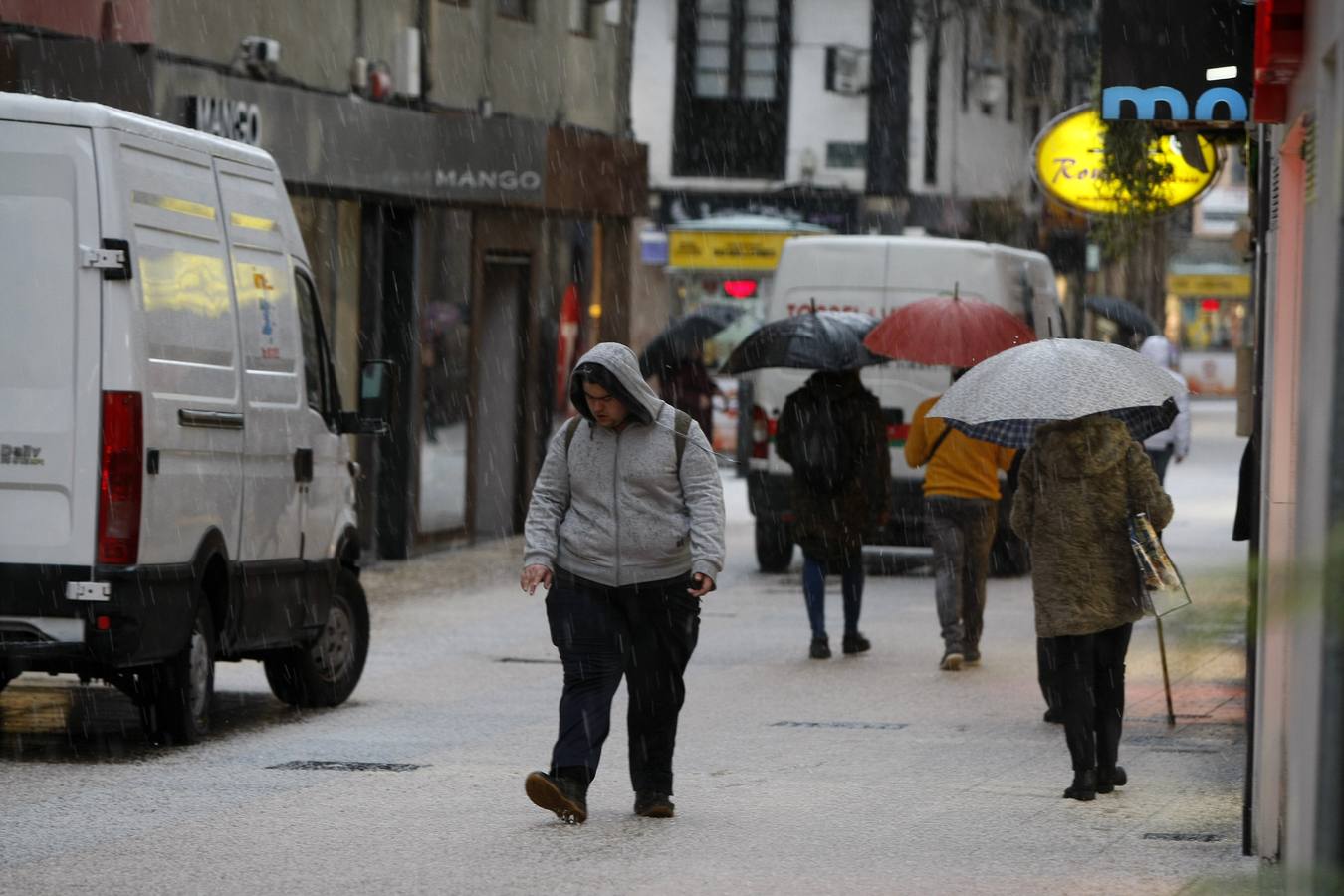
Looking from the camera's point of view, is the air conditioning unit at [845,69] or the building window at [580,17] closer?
the building window at [580,17]

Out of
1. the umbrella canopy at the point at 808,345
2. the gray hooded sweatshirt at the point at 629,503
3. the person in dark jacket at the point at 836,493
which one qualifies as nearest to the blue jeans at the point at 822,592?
the person in dark jacket at the point at 836,493

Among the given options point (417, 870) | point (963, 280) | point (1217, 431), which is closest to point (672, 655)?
point (417, 870)

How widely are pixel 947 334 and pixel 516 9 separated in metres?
10.7

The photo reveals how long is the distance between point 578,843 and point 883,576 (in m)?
11.9

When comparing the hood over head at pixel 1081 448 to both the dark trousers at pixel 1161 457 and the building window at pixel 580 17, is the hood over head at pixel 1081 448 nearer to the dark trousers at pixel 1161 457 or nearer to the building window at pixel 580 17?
the dark trousers at pixel 1161 457

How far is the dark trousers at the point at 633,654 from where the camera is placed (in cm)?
805

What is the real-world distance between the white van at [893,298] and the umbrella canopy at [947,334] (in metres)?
4.16

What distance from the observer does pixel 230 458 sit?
992cm

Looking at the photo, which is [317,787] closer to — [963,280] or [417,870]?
[417,870]

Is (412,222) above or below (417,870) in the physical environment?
above

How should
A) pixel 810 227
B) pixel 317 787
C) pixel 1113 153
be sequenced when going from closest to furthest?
→ pixel 317 787 → pixel 1113 153 → pixel 810 227

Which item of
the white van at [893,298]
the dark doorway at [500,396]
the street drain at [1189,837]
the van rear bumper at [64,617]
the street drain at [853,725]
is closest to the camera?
the street drain at [1189,837]

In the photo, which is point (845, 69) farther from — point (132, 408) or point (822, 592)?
point (132, 408)

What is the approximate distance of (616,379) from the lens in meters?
7.96
